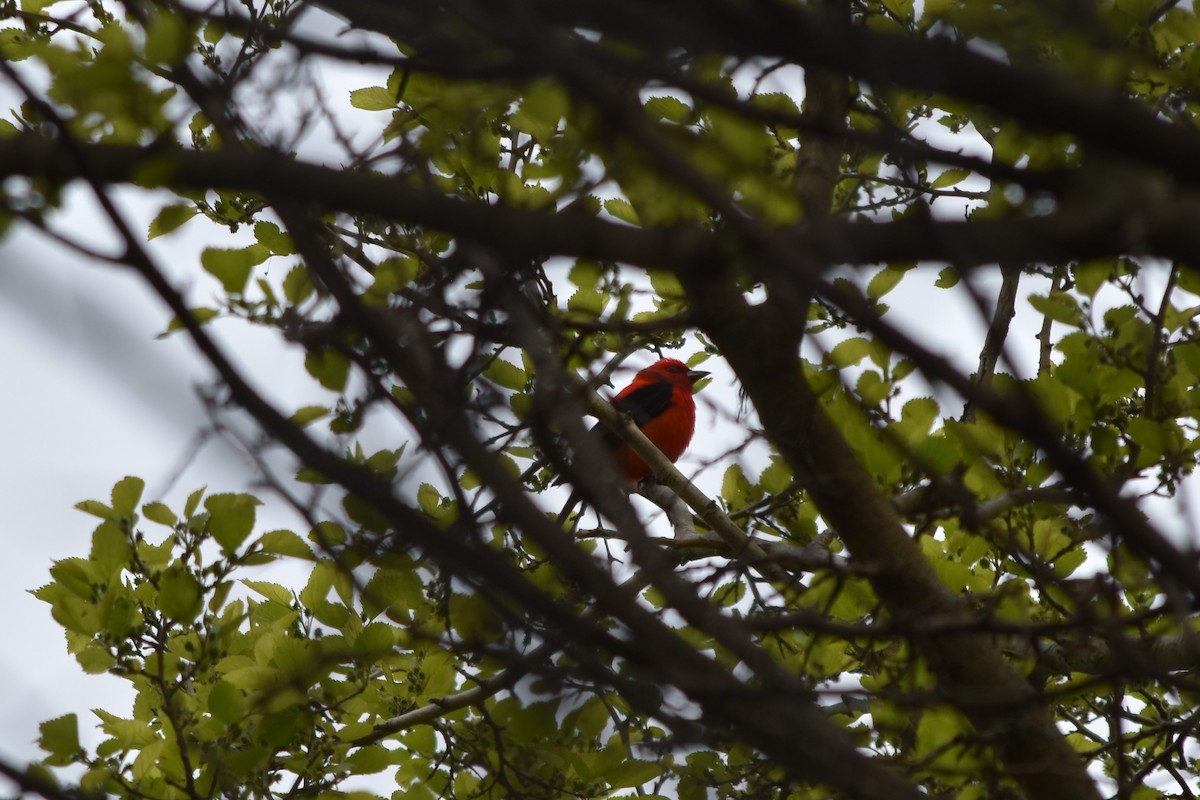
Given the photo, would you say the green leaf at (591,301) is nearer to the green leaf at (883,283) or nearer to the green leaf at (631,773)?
the green leaf at (883,283)

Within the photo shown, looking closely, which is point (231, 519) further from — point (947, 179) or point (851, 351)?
point (947, 179)

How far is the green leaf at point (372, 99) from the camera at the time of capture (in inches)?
142

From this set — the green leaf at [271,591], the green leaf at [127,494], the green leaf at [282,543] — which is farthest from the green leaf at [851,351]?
the green leaf at [271,591]

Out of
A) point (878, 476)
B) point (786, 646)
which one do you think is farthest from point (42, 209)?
point (786, 646)

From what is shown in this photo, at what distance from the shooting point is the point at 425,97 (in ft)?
10.0

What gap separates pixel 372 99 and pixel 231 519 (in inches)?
58.0

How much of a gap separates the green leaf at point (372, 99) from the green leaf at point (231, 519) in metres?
1.39

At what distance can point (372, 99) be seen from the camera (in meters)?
3.60

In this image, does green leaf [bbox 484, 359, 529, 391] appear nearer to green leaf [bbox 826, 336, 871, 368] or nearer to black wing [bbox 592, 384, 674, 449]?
green leaf [bbox 826, 336, 871, 368]

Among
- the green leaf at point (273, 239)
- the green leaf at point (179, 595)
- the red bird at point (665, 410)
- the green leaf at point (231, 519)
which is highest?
the red bird at point (665, 410)

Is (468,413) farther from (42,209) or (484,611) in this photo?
(42,209)

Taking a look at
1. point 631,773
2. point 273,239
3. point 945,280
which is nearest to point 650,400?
point 945,280

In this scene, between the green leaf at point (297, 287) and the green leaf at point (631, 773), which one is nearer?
the green leaf at point (297, 287)

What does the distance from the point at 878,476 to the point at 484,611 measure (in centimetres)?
112
